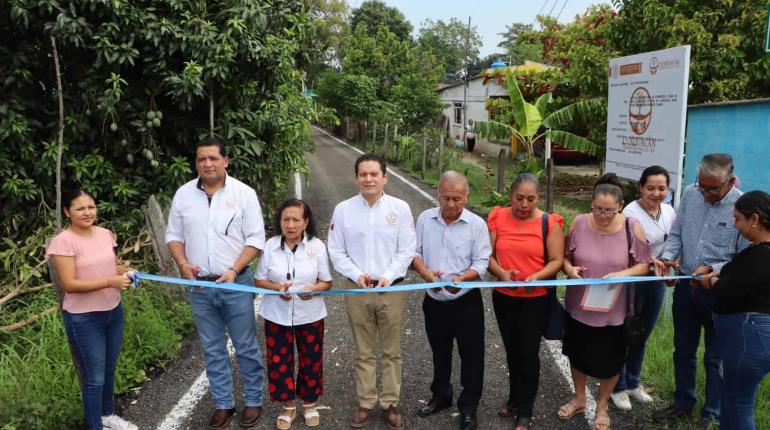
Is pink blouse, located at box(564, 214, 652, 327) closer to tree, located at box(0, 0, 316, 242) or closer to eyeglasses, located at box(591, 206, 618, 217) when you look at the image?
eyeglasses, located at box(591, 206, 618, 217)

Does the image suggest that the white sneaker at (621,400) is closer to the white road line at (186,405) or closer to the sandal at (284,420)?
the sandal at (284,420)

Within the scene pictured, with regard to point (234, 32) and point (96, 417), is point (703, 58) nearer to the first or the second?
point (234, 32)

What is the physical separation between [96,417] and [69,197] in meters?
1.40

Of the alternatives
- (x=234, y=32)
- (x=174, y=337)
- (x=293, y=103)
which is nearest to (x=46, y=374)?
(x=174, y=337)

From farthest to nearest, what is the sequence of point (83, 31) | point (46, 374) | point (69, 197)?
point (83, 31)
point (46, 374)
point (69, 197)

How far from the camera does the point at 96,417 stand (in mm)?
3547

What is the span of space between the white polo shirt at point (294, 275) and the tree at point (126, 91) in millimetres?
3625

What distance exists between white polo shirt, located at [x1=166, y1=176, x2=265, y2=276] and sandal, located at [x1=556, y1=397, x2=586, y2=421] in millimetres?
2369

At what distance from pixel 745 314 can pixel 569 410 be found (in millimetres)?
1420

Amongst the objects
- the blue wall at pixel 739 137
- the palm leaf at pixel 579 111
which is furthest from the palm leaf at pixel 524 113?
the blue wall at pixel 739 137

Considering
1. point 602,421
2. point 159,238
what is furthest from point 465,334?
point 159,238

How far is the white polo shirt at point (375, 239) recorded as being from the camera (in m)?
3.66

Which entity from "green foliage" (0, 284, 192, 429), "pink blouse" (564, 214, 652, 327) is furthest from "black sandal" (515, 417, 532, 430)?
"green foliage" (0, 284, 192, 429)

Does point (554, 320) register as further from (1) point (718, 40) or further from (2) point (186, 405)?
(1) point (718, 40)
